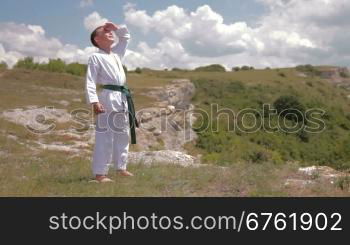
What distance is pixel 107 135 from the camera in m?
6.33

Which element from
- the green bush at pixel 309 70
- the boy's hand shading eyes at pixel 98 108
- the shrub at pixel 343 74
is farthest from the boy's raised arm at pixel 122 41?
the shrub at pixel 343 74

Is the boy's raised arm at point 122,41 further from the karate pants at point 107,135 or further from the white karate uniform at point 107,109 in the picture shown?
the karate pants at point 107,135

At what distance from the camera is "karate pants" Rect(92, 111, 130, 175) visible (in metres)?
6.25

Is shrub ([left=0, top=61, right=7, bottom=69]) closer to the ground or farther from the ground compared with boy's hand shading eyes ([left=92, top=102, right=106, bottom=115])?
farther from the ground

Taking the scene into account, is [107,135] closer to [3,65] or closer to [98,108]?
[98,108]

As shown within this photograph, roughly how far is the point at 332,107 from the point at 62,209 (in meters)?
48.6

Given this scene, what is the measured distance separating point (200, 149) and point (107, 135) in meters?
17.7

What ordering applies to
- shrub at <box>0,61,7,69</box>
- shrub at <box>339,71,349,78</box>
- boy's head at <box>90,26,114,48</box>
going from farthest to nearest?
shrub at <box>339,71,349,78</box>
shrub at <box>0,61,7,69</box>
boy's head at <box>90,26,114,48</box>

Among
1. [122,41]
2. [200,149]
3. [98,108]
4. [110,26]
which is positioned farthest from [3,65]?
[98,108]

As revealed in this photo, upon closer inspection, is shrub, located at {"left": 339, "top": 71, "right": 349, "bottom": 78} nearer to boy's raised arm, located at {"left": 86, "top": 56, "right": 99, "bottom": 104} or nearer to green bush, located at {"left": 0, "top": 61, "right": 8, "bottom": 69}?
green bush, located at {"left": 0, "top": 61, "right": 8, "bottom": 69}

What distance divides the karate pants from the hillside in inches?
13.0

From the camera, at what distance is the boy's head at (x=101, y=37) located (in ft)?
20.9

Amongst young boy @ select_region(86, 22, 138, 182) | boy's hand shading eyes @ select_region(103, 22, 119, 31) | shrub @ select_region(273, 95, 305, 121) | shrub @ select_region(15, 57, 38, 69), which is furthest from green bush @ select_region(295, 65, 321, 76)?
young boy @ select_region(86, 22, 138, 182)

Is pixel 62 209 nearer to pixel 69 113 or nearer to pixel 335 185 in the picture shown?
pixel 335 185
